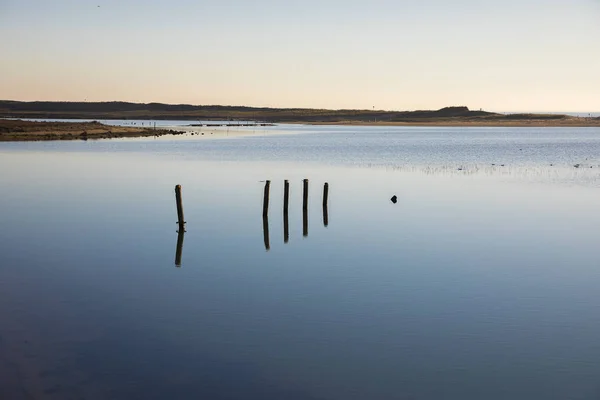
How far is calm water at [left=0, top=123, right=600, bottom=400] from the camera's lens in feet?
45.0

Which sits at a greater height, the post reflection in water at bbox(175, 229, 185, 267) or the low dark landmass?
the low dark landmass

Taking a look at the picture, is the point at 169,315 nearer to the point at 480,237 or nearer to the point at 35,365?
the point at 35,365

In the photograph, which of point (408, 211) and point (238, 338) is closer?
point (238, 338)

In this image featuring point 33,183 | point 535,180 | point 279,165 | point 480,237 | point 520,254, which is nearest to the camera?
point 520,254

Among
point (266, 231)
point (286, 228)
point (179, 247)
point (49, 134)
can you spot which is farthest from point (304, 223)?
point (49, 134)

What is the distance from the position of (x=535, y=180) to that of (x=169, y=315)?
4093 cm

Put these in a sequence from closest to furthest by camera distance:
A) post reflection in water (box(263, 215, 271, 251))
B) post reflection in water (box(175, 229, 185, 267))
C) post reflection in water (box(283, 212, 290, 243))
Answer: post reflection in water (box(175, 229, 185, 267)) → post reflection in water (box(263, 215, 271, 251)) → post reflection in water (box(283, 212, 290, 243))

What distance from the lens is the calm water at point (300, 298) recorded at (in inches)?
540

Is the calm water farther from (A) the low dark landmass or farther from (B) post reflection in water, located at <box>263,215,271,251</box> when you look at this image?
(A) the low dark landmass

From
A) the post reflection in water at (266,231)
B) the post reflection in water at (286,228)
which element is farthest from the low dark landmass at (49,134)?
the post reflection in water at (286,228)

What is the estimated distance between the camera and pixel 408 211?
3681 centimetres

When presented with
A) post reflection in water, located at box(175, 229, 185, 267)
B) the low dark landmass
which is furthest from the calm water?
the low dark landmass

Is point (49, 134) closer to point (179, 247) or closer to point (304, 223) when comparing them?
point (304, 223)

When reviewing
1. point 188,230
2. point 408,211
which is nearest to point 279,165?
point 408,211
